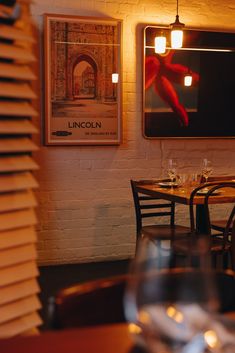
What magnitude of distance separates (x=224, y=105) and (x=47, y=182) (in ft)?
6.41

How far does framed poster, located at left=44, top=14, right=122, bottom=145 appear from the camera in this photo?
5082 millimetres

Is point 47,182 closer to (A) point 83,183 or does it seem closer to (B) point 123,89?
(A) point 83,183

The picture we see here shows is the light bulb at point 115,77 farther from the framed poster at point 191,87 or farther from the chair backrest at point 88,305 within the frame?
the chair backrest at point 88,305

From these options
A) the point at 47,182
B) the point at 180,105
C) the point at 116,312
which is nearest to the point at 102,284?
the point at 116,312

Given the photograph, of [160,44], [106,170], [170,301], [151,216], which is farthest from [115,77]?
[170,301]

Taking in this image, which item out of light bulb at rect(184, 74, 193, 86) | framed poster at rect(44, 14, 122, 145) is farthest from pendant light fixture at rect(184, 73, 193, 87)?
framed poster at rect(44, 14, 122, 145)

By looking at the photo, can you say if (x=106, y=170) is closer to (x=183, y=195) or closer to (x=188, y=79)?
(x=188, y=79)

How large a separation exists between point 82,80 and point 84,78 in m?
0.03

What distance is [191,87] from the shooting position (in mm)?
5551

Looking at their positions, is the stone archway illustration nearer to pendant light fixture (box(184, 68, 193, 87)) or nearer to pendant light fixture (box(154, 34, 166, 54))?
pendant light fixture (box(154, 34, 166, 54))

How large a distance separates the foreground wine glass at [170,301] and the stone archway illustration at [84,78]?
441cm

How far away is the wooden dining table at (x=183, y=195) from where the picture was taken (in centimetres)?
389

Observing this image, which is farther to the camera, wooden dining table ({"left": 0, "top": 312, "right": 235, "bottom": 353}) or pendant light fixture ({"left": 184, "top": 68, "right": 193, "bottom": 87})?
pendant light fixture ({"left": 184, "top": 68, "right": 193, "bottom": 87})

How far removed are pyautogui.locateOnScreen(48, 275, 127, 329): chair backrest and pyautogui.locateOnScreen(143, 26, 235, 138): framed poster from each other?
4143 millimetres
